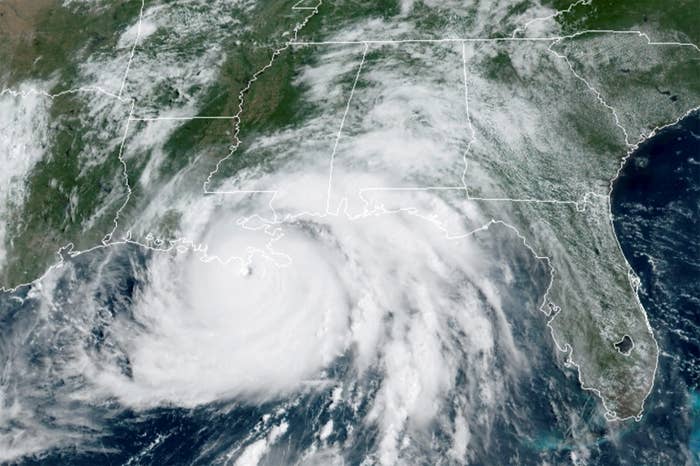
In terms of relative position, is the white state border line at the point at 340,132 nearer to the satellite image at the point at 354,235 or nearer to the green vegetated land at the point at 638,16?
the satellite image at the point at 354,235

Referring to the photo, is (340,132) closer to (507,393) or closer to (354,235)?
(354,235)

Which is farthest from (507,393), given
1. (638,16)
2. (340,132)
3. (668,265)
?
(638,16)

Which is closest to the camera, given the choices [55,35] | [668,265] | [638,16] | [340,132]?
[668,265]

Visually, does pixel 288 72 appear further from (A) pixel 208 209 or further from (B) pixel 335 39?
(A) pixel 208 209

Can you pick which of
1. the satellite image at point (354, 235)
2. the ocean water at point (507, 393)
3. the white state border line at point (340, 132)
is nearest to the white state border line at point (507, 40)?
the satellite image at point (354, 235)

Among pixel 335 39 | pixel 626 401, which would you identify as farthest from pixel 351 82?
pixel 626 401

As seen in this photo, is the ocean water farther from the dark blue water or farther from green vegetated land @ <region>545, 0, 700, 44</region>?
green vegetated land @ <region>545, 0, 700, 44</region>

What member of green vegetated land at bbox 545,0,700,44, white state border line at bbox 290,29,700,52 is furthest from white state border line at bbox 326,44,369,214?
green vegetated land at bbox 545,0,700,44
